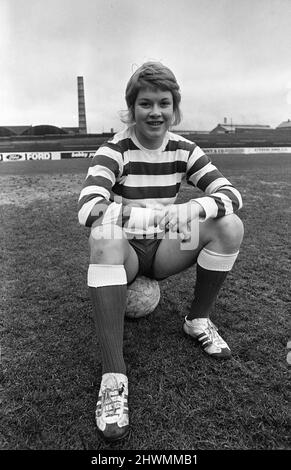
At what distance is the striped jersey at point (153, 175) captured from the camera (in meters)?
1.81

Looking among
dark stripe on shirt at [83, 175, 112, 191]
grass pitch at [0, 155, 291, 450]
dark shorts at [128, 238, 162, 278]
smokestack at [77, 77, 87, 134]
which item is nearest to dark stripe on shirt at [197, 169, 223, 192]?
dark shorts at [128, 238, 162, 278]

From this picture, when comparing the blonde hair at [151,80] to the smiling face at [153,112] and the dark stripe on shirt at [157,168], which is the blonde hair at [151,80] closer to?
the smiling face at [153,112]

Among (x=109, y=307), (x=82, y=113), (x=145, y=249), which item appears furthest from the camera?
(x=82, y=113)

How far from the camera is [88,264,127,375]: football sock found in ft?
5.25

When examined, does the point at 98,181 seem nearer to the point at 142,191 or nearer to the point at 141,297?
the point at 142,191

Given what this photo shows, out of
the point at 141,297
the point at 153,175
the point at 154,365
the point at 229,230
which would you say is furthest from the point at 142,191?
the point at 154,365

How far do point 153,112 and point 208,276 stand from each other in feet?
2.81

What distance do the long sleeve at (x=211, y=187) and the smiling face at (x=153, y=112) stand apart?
0.25 m

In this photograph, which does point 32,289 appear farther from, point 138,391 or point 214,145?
point 214,145

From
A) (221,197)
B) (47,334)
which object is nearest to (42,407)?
(47,334)

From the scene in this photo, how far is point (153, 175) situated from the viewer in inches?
78.9

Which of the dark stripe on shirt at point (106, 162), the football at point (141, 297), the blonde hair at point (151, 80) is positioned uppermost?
the blonde hair at point (151, 80)

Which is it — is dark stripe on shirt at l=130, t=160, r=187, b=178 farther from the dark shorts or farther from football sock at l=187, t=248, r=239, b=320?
football sock at l=187, t=248, r=239, b=320

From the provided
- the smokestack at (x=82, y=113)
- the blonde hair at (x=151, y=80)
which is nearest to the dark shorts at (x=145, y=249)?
the blonde hair at (x=151, y=80)
